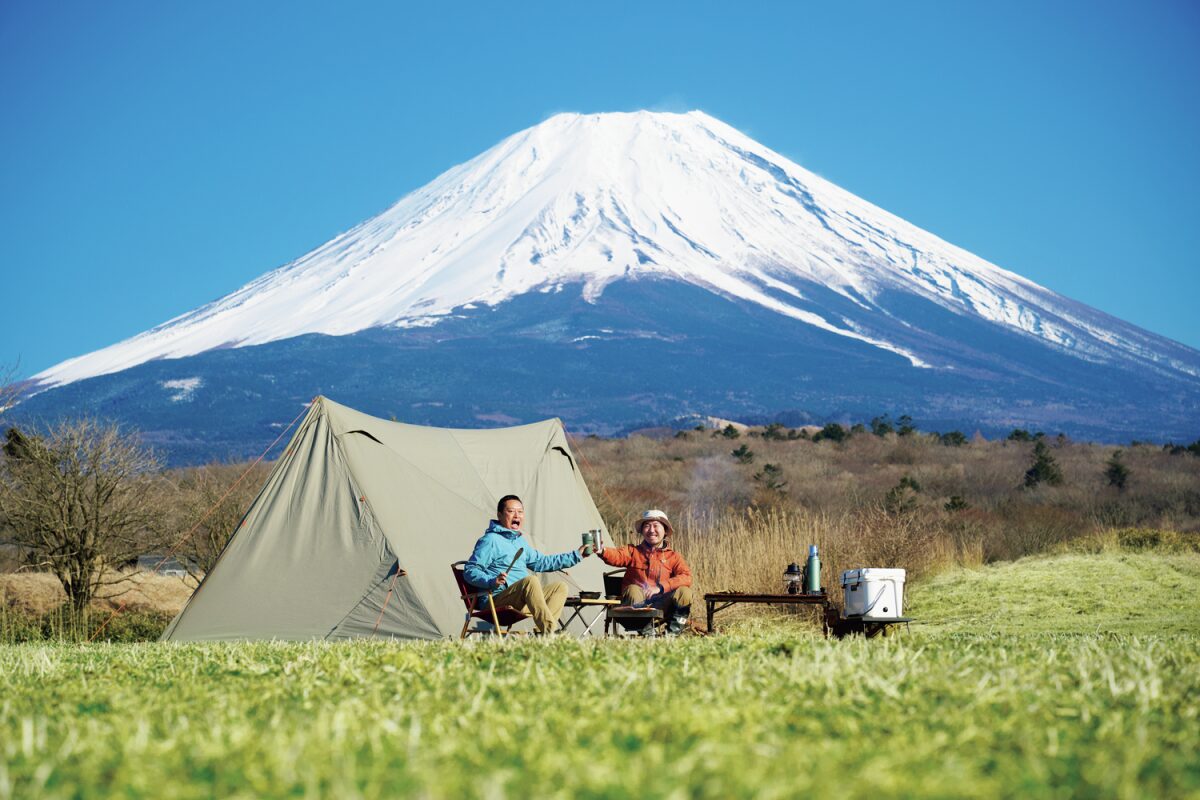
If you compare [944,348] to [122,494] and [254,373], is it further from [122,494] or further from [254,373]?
[122,494]

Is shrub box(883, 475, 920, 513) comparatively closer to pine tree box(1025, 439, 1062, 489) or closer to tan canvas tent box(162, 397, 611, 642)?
pine tree box(1025, 439, 1062, 489)

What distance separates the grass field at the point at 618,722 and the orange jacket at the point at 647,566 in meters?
Answer: 3.26

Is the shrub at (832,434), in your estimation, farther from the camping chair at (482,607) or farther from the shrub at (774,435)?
the camping chair at (482,607)

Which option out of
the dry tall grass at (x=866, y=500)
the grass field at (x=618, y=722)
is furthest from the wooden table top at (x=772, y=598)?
the dry tall grass at (x=866, y=500)

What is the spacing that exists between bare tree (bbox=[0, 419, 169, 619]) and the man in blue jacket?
5547 mm

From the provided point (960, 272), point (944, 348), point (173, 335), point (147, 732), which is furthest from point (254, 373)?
point (147, 732)

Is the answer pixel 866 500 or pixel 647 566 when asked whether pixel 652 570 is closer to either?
pixel 647 566

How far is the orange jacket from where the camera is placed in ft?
30.5

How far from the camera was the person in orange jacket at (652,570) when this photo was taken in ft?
29.8

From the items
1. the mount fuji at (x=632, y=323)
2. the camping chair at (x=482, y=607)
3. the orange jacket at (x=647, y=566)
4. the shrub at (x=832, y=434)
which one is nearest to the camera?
the camping chair at (x=482, y=607)

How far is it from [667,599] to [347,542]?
7.98ft

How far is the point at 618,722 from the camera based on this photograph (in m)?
3.55

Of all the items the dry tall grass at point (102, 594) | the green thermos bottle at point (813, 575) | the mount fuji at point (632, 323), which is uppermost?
the mount fuji at point (632, 323)

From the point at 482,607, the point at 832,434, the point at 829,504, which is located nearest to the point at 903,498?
the point at 829,504
